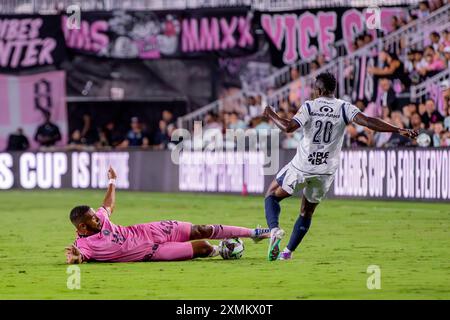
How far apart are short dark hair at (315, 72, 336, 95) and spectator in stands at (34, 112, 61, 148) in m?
22.3

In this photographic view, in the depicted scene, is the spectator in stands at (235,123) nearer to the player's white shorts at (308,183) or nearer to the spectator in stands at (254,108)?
the spectator in stands at (254,108)

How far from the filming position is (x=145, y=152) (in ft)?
106

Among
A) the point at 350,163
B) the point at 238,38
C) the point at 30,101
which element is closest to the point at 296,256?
the point at 350,163

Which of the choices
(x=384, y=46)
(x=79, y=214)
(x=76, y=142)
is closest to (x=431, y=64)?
(x=384, y=46)

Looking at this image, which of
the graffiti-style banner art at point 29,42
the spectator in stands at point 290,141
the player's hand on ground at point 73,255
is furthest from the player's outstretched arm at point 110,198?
the graffiti-style banner art at point 29,42

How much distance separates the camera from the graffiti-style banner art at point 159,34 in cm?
3488

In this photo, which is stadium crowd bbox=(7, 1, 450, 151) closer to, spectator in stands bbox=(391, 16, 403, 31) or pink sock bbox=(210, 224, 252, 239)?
spectator in stands bbox=(391, 16, 403, 31)

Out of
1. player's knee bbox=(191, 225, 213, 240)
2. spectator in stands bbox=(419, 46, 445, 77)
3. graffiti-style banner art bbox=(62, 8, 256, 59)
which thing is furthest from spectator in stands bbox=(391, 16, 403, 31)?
player's knee bbox=(191, 225, 213, 240)

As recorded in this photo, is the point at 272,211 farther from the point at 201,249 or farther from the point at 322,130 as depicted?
the point at 322,130

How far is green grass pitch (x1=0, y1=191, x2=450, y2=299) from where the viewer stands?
11.6 meters

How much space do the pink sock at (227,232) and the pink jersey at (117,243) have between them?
2.79 ft

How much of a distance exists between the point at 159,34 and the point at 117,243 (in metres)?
22.0
